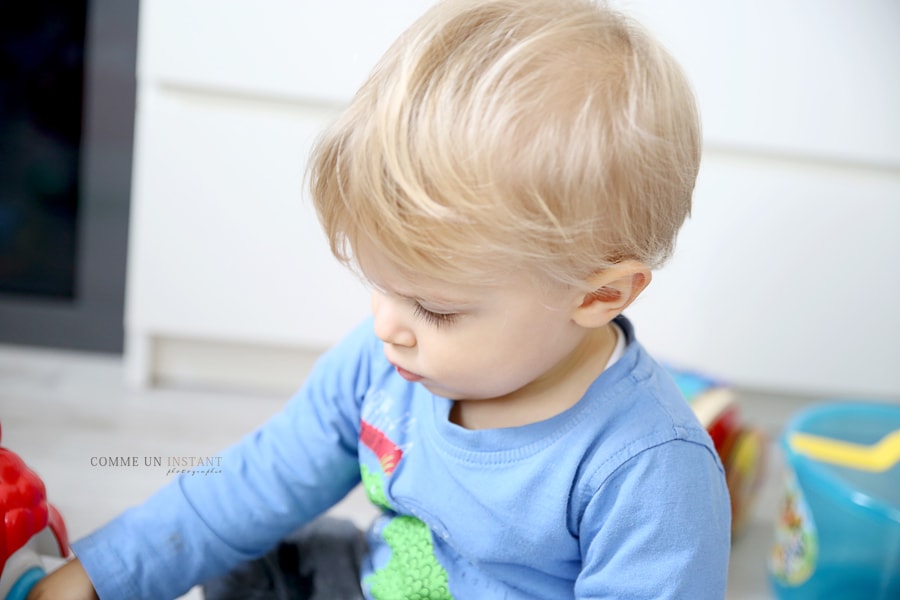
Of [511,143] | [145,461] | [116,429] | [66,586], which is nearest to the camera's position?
[511,143]

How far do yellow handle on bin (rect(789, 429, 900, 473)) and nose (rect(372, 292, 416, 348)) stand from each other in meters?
0.64

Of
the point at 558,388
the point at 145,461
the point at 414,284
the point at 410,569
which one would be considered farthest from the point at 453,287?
Result: the point at 145,461

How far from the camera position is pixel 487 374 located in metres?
0.53

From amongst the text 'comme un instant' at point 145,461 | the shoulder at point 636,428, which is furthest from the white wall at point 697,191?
the shoulder at point 636,428

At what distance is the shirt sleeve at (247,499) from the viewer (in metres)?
0.59

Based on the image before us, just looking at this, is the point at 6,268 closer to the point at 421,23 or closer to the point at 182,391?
the point at 182,391

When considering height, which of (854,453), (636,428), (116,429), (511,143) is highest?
(511,143)

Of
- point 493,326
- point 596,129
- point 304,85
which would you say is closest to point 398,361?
point 493,326

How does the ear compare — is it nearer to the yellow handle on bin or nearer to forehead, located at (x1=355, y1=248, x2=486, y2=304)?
forehead, located at (x1=355, y1=248, x2=486, y2=304)

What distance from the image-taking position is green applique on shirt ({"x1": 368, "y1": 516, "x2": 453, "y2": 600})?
0.61 metres

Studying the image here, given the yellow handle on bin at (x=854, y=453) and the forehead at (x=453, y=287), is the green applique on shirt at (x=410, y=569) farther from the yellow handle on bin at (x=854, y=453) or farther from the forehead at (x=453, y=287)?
the yellow handle on bin at (x=854, y=453)

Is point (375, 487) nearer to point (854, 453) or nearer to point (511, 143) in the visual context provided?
point (511, 143)

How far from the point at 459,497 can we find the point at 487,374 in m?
0.10

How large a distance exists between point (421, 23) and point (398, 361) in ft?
0.62
